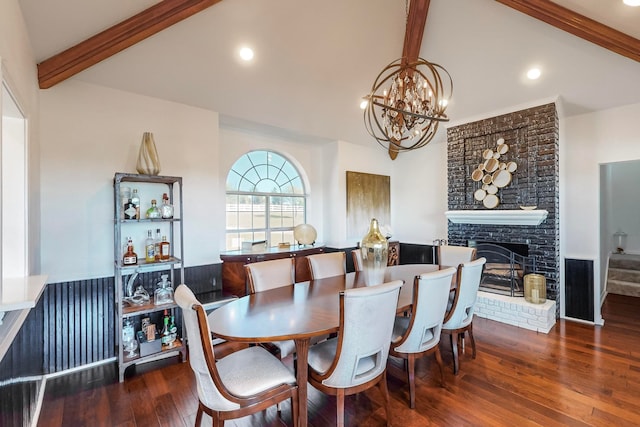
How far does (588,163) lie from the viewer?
386 cm

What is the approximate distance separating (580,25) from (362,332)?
3.37 m

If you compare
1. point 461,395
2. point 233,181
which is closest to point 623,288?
point 461,395

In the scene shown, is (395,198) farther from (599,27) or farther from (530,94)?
(599,27)

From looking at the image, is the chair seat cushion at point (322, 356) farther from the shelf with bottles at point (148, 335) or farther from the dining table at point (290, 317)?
the shelf with bottles at point (148, 335)

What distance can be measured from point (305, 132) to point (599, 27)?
132 inches

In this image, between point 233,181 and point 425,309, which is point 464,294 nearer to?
point 425,309

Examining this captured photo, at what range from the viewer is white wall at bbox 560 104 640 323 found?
12.0 feet

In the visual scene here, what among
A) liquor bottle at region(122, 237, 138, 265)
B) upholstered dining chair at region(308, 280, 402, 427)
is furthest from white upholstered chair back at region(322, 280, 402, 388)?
liquor bottle at region(122, 237, 138, 265)

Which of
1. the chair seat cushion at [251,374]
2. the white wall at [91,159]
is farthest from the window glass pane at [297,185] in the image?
the chair seat cushion at [251,374]

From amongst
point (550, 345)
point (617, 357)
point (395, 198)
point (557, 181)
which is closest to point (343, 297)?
point (550, 345)

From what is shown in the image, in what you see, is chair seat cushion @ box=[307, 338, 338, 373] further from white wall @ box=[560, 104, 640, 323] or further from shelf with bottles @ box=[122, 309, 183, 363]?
white wall @ box=[560, 104, 640, 323]

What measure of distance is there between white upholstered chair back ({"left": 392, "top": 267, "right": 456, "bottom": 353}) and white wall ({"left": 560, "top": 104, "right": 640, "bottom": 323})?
2.90 m

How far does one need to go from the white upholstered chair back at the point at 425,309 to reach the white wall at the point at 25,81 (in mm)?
2683

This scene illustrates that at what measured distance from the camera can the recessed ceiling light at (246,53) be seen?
3109mm
